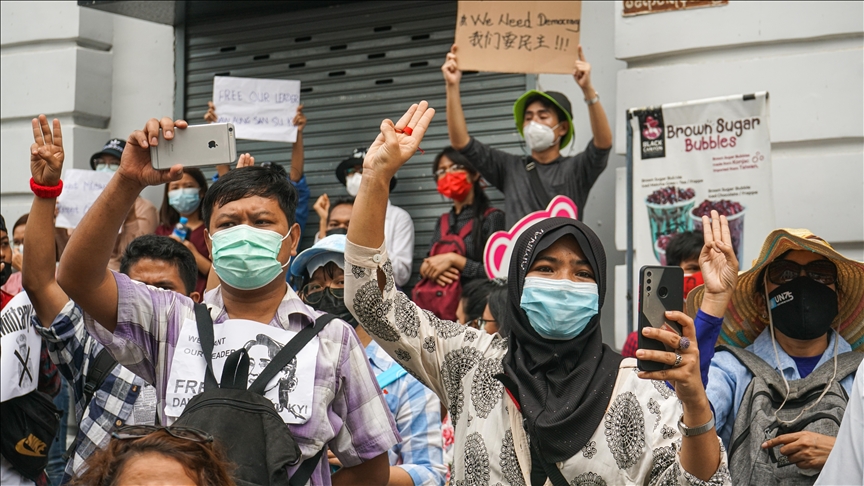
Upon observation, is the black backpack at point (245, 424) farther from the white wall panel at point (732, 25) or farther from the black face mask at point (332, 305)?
the white wall panel at point (732, 25)

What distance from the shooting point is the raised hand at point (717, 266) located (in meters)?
3.10

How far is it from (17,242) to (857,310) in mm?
5113

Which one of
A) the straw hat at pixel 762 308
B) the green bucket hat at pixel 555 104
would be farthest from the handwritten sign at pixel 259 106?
the straw hat at pixel 762 308

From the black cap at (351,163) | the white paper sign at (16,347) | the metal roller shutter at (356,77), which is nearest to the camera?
the white paper sign at (16,347)

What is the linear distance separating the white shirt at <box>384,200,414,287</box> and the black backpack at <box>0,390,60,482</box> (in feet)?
8.98

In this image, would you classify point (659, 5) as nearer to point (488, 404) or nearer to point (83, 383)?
point (488, 404)

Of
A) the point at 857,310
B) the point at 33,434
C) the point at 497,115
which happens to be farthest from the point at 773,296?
the point at 497,115

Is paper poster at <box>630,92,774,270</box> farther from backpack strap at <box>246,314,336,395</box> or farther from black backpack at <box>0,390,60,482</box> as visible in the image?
black backpack at <box>0,390,60,482</box>

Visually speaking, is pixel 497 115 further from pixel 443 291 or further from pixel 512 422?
pixel 512 422

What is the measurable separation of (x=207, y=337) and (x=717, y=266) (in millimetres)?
1569

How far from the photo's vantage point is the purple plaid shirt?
2764 mm

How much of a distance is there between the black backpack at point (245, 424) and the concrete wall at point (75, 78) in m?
5.85

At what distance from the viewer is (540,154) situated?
5961 mm

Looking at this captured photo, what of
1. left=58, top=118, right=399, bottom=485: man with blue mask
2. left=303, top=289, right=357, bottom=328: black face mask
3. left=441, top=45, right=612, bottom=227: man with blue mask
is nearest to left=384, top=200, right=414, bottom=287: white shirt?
left=441, top=45, right=612, bottom=227: man with blue mask
